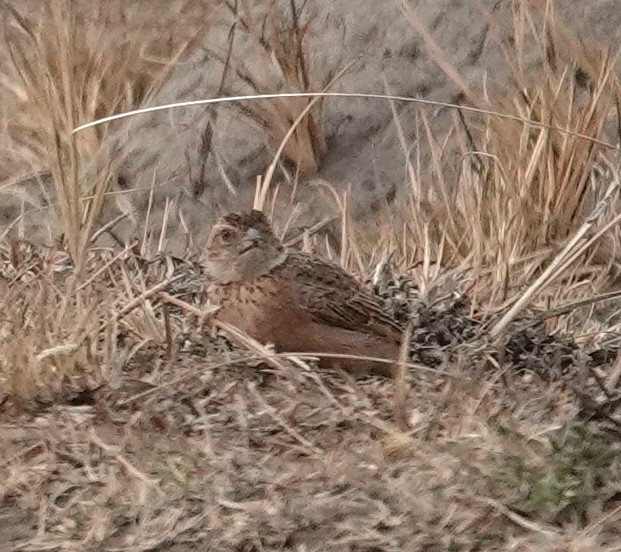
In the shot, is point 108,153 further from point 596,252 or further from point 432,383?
point 432,383

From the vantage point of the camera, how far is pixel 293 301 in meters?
4.66

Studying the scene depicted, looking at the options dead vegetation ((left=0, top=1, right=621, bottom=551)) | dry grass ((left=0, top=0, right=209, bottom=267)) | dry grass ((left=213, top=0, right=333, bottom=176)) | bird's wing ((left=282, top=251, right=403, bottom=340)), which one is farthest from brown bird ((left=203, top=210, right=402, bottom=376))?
dry grass ((left=213, top=0, right=333, bottom=176))

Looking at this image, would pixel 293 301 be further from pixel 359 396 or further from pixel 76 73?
pixel 76 73

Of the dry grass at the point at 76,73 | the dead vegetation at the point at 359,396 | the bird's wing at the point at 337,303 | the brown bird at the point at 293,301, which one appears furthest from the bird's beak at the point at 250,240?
the dry grass at the point at 76,73

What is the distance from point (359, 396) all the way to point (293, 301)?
0.61 m

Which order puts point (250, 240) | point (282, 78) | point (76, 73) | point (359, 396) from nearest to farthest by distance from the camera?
point (359, 396), point (250, 240), point (282, 78), point (76, 73)

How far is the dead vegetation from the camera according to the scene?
339 centimetres

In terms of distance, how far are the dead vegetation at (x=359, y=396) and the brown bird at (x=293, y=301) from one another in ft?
0.35

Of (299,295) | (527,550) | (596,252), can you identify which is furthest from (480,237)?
(527,550)

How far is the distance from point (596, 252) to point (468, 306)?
1.07 meters

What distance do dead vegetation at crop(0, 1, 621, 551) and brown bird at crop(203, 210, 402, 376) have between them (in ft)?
0.35

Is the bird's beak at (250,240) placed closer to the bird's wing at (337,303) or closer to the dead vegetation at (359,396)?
the bird's wing at (337,303)

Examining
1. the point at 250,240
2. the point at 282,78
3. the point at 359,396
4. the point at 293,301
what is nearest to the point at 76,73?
the point at 282,78

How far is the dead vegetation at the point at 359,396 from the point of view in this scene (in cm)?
339
